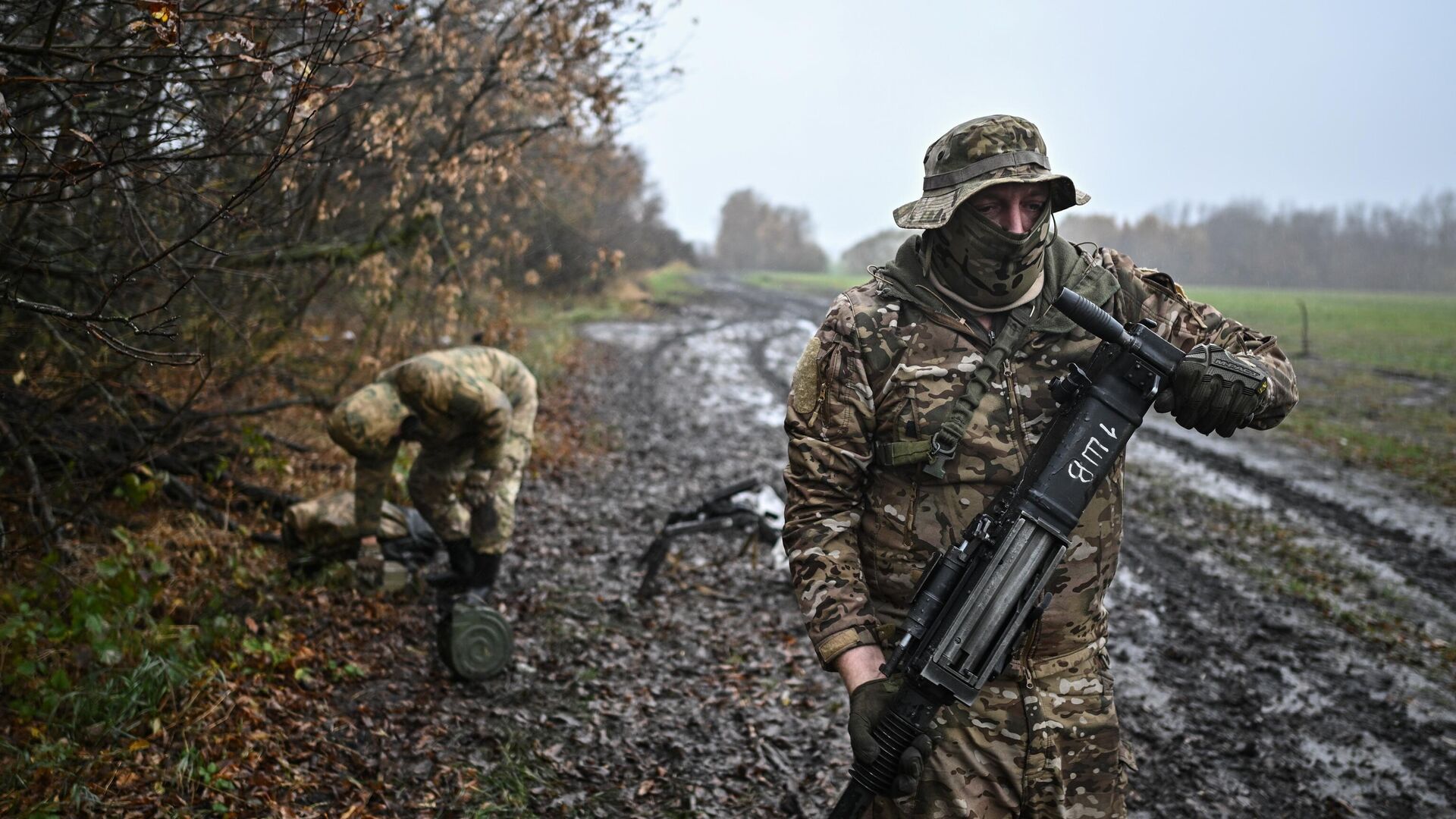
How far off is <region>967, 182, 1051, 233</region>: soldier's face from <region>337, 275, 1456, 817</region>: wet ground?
3.17 meters

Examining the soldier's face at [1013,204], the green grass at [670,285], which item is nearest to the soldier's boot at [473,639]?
the soldier's face at [1013,204]

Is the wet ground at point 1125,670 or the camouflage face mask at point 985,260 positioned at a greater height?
the camouflage face mask at point 985,260

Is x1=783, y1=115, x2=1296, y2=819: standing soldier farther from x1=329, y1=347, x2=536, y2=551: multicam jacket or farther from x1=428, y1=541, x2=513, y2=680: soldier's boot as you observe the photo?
x1=329, y1=347, x2=536, y2=551: multicam jacket

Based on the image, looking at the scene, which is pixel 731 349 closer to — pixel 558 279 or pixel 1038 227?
pixel 558 279

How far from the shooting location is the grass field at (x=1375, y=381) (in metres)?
12.4

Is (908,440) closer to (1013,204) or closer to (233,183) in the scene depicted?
(1013,204)

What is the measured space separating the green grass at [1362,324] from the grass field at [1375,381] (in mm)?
42

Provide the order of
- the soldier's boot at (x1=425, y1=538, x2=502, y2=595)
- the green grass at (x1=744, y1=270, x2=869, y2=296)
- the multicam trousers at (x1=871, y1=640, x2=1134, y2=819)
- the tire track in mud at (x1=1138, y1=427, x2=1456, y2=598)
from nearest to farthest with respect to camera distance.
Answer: the multicam trousers at (x1=871, y1=640, x2=1134, y2=819) < the soldier's boot at (x1=425, y1=538, x2=502, y2=595) < the tire track in mud at (x1=1138, y1=427, x2=1456, y2=598) < the green grass at (x1=744, y1=270, x2=869, y2=296)

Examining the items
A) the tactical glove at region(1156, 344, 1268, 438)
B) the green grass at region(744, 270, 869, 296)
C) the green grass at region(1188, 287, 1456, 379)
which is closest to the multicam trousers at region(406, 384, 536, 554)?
the tactical glove at region(1156, 344, 1268, 438)

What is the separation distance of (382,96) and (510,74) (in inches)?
54.8

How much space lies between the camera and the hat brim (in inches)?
107

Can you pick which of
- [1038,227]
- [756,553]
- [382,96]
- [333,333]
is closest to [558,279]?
[333,333]

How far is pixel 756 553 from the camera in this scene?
830 cm

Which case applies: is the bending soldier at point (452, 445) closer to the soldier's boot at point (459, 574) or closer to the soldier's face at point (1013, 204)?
the soldier's boot at point (459, 574)
